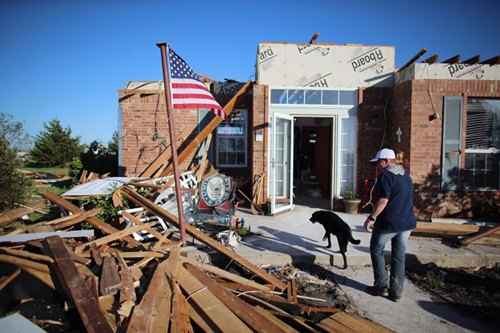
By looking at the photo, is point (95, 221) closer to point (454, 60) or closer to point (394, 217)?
point (394, 217)

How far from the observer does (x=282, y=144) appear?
24.4 ft

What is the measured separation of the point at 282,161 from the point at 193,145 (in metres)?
2.41

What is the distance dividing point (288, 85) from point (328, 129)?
291 centimetres

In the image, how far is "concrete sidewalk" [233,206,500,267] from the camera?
4.43 metres

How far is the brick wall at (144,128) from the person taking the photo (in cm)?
814

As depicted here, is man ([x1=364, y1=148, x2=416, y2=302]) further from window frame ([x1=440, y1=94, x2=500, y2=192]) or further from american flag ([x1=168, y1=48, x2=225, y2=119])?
window frame ([x1=440, y1=94, x2=500, y2=192])

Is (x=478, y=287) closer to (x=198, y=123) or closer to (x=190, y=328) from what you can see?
(x=190, y=328)

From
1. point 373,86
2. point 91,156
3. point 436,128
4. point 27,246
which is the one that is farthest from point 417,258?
point 91,156

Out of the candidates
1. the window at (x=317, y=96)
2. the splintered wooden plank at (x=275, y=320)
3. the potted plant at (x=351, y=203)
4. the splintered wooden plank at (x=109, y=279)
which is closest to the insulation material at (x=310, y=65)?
the window at (x=317, y=96)

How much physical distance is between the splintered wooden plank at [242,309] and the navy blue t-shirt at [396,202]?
1.82 meters

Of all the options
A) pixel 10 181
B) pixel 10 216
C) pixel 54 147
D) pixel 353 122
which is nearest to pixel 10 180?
pixel 10 181

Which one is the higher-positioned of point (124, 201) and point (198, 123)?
point (198, 123)

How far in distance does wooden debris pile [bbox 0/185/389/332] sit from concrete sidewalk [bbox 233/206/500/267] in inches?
32.5

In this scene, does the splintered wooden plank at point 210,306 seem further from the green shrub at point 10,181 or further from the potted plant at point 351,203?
the green shrub at point 10,181
